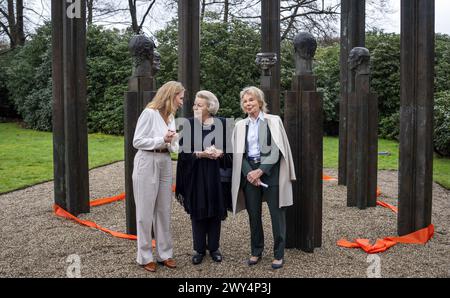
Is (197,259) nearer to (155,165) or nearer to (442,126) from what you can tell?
(155,165)

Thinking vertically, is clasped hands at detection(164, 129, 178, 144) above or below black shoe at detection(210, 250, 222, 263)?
above

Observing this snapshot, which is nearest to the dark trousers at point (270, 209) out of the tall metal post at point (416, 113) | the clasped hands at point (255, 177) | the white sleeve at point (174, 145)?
the clasped hands at point (255, 177)

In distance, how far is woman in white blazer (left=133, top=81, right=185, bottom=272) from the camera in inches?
184

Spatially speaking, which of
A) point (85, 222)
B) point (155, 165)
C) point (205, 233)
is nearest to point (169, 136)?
point (155, 165)

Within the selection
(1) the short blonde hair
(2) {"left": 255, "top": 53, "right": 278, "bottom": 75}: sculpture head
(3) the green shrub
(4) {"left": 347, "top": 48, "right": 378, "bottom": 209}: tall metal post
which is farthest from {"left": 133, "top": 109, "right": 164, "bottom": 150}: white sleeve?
(3) the green shrub

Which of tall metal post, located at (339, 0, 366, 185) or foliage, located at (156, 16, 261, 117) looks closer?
tall metal post, located at (339, 0, 366, 185)

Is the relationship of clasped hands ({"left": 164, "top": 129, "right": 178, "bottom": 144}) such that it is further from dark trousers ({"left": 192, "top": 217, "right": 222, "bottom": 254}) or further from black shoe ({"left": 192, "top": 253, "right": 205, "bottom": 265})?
black shoe ({"left": 192, "top": 253, "right": 205, "bottom": 265})

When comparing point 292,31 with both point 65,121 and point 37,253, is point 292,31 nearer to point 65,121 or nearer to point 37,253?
point 65,121

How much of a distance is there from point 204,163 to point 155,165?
481 millimetres

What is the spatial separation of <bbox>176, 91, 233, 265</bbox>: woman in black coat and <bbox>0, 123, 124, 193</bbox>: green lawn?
220 inches

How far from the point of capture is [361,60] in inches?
299

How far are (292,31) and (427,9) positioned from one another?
17731mm

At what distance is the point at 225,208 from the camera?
4973mm
